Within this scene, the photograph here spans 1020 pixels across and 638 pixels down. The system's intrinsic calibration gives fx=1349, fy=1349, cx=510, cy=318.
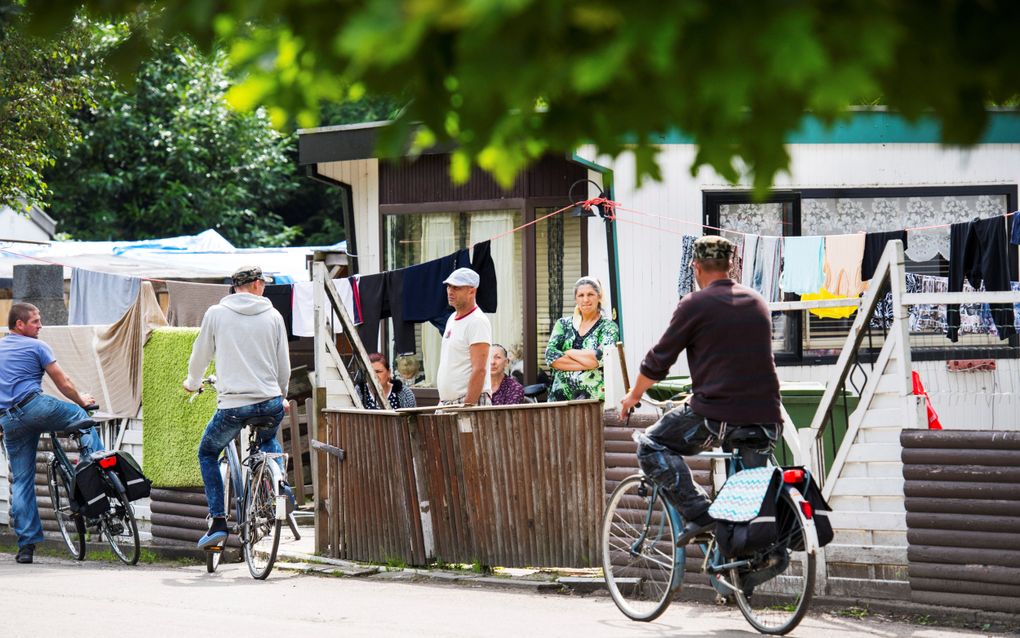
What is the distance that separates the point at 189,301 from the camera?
14031mm

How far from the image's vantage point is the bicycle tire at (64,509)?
10.9 meters

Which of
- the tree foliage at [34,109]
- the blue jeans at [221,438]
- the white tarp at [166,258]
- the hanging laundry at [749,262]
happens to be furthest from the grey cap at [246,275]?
the tree foliage at [34,109]

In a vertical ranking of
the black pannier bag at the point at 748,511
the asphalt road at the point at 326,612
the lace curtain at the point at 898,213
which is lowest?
the asphalt road at the point at 326,612

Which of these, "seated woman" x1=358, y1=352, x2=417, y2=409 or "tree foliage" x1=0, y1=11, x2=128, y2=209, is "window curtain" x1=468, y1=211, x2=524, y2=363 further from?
"tree foliage" x1=0, y1=11, x2=128, y2=209

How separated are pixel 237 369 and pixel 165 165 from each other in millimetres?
23128

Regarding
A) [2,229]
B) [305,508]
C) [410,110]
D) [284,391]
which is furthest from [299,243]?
[410,110]

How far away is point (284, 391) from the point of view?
977cm

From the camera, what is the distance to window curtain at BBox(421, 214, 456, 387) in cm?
1362

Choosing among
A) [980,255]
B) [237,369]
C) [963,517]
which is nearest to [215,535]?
[237,369]

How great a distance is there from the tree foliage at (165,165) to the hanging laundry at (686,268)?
20759 millimetres

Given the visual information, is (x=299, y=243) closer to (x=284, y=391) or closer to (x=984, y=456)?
(x=284, y=391)

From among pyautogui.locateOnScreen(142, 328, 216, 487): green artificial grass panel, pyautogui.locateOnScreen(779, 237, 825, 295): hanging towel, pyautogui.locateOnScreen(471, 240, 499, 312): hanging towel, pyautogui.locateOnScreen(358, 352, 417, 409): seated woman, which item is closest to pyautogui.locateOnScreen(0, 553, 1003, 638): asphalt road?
pyautogui.locateOnScreen(142, 328, 216, 487): green artificial grass panel

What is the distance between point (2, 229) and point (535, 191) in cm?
1989

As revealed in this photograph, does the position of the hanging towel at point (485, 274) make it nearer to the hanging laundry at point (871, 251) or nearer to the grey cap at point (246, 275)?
the grey cap at point (246, 275)
